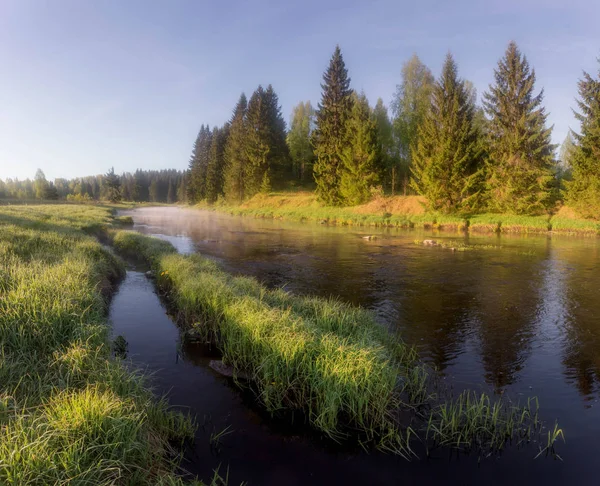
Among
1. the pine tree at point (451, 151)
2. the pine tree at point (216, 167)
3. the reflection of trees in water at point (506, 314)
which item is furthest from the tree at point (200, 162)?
the reflection of trees in water at point (506, 314)

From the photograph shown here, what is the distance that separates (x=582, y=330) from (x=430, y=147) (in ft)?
106

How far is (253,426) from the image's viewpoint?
18.5 feet

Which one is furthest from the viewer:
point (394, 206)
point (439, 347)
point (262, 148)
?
point (262, 148)

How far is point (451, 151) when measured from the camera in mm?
36312

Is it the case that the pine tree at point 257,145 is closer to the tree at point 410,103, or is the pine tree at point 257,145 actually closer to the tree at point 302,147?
the tree at point 302,147

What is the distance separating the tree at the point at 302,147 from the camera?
65062mm

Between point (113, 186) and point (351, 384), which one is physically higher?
point (113, 186)

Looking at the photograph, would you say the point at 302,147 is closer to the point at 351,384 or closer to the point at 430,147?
the point at 430,147

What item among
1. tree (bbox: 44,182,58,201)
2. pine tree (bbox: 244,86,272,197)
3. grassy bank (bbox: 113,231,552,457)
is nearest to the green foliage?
pine tree (bbox: 244,86,272,197)

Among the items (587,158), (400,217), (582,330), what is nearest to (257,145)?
(400,217)

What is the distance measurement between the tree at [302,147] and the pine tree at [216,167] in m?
18.5

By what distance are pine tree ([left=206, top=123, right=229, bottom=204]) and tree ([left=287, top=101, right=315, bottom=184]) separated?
60.6 feet

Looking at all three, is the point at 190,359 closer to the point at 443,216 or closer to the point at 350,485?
the point at 350,485

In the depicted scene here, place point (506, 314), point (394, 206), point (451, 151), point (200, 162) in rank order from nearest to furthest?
point (506, 314) < point (451, 151) < point (394, 206) < point (200, 162)
